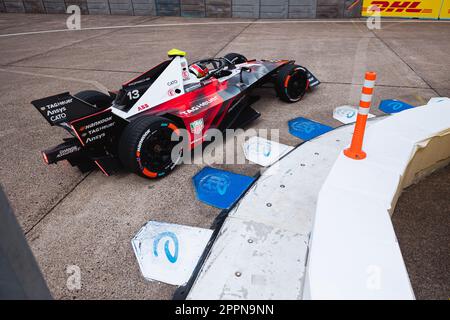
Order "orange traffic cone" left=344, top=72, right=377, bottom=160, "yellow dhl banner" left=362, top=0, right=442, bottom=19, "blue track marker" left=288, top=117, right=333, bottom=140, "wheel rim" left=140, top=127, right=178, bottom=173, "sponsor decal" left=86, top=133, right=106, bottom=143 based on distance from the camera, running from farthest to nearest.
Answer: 1. "yellow dhl banner" left=362, top=0, right=442, bottom=19
2. "blue track marker" left=288, top=117, right=333, bottom=140
3. "wheel rim" left=140, top=127, right=178, bottom=173
4. "sponsor decal" left=86, top=133, right=106, bottom=143
5. "orange traffic cone" left=344, top=72, right=377, bottom=160

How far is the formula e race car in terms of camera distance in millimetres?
3467

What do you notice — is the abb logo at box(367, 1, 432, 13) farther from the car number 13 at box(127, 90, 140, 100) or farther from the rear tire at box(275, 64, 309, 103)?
the car number 13 at box(127, 90, 140, 100)

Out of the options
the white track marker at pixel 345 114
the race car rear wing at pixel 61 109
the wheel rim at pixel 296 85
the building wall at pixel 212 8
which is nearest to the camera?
the race car rear wing at pixel 61 109

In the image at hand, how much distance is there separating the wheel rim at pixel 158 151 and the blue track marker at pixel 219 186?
1.38ft

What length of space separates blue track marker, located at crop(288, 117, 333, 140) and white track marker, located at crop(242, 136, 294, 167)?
1.50ft

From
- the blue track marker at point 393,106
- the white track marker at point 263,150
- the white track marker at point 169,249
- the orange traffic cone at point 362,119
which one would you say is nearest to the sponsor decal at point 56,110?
the white track marker at point 169,249

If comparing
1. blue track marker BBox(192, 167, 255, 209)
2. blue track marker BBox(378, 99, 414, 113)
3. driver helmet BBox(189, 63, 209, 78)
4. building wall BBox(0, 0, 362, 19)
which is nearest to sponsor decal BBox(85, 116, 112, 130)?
blue track marker BBox(192, 167, 255, 209)

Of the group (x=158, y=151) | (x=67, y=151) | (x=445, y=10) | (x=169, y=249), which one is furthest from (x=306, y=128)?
(x=445, y=10)

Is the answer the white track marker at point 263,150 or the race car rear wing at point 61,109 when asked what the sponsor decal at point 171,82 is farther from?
the white track marker at point 263,150

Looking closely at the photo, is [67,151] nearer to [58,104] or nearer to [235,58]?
[58,104]

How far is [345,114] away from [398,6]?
38.3 feet

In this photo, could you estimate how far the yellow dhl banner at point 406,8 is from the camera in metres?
13.2
